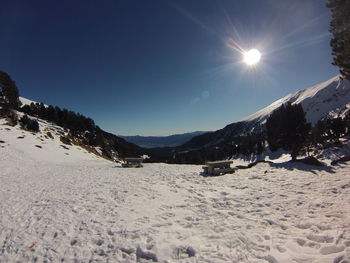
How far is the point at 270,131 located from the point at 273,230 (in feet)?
70.9

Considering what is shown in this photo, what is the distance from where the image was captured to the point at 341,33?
1016 centimetres

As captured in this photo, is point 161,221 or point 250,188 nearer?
point 161,221

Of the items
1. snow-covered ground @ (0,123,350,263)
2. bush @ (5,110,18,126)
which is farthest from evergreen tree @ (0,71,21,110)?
snow-covered ground @ (0,123,350,263)

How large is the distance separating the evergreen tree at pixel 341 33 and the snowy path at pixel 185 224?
6.25 meters

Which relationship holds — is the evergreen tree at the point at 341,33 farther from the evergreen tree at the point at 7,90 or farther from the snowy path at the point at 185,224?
the evergreen tree at the point at 7,90

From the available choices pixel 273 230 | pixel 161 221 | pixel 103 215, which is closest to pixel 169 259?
pixel 161 221

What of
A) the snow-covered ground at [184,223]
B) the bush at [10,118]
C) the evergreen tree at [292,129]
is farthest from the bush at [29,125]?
the evergreen tree at [292,129]

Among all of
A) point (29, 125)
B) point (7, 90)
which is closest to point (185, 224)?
point (29, 125)

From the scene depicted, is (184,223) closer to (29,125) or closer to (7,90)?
(29,125)

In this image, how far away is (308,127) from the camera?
21891 mm

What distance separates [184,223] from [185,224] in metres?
0.09

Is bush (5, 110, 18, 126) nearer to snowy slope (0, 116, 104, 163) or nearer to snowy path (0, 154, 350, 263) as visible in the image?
snowy slope (0, 116, 104, 163)

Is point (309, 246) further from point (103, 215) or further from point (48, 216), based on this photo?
point (48, 216)

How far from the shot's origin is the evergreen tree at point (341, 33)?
976cm
